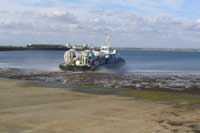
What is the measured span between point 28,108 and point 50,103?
2.42 metres

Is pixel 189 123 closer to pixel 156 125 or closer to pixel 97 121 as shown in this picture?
pixel 156 125

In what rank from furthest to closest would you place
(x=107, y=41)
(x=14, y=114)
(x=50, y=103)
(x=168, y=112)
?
(x=107, y=41) → (x=50, y=103) → (x=168, y=112) → (x=14, y=114)

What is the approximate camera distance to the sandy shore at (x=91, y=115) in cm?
Result: 1600

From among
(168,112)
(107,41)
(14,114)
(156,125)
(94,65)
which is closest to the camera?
(156,125)

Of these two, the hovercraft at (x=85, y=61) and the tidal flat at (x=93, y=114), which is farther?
the hovercraft at (x=85, y=61)

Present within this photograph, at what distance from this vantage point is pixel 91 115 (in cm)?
1912

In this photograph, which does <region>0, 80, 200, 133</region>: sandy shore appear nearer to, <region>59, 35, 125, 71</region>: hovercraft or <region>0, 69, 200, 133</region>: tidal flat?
<region>0, 69, 200, 133</region>: tidal flat

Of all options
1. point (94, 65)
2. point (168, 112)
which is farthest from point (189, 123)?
point (94, 65)

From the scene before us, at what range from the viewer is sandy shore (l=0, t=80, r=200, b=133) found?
1600 centimetres

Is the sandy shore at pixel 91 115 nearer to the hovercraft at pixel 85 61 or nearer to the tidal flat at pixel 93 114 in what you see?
the tidal flat at pixel 93 114

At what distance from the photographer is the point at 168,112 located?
813 inches

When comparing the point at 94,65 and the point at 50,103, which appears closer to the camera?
the point at 50,103

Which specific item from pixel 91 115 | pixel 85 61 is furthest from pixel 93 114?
pixel 85 61

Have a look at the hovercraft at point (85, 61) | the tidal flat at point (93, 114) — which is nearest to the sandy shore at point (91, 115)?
the tidal flat at point (93, 114)
